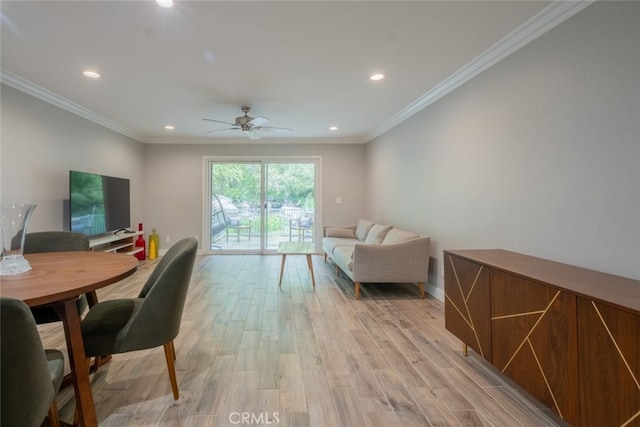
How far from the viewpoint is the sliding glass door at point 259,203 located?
6.01 m

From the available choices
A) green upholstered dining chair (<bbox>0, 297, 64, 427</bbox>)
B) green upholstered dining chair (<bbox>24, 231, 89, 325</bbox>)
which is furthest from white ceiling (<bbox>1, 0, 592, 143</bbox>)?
green upholstered dining chair (<bbox>0, 297, 64, 427</bbox>)

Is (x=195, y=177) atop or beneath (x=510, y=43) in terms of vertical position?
beneath

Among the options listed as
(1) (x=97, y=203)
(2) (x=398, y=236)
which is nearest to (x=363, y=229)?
(2) (x=398, y=236)

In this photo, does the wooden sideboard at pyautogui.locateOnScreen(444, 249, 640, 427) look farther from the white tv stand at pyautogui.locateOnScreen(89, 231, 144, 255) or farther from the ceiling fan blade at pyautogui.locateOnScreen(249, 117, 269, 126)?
the white tv stand at pyautogui.locateOnScreen(89, 231, 144, 255)

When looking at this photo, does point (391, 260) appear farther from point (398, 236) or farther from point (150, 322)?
point (150, 322)

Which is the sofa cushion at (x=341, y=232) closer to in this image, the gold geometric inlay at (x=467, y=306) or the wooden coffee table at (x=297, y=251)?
the wooden coffee table at (x=297, y=251)

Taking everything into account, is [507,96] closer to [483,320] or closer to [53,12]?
[483,320]

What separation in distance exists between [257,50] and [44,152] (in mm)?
2976

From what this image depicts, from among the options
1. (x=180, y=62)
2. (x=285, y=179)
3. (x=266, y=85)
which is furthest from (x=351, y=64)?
(x=285, y=179)

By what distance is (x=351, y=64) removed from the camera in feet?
8.63

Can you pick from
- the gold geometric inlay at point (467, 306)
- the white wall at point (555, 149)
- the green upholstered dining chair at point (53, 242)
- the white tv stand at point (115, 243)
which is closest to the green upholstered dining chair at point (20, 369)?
the green upholstered dining chair at point (53, 242)

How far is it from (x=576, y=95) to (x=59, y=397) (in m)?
3.60

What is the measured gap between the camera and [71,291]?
3.91 feet

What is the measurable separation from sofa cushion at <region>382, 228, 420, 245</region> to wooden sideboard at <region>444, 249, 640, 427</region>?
1471 millimetres
